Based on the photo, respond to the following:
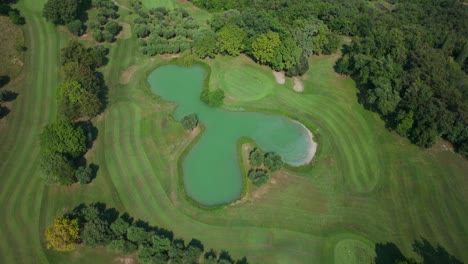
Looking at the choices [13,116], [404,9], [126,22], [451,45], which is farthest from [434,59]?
[13,116]

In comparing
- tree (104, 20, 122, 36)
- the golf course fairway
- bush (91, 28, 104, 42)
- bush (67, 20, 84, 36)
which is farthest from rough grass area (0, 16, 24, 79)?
the golf course fairway

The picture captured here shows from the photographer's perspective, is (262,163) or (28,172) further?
(262,163)

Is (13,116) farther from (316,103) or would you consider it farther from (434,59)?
(434,59)

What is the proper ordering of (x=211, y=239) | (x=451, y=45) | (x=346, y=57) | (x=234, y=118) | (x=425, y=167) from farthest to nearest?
(x=451, y=45) < (x=346, y=57) < (x=234, y=118) < (x=425, y=167) < (x=211, y=239)

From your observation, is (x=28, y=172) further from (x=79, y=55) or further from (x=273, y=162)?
(x=273, y=162)

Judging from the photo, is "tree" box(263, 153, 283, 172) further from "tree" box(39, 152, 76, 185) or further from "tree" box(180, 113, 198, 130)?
"tree" box(39, 152, 76, 185)

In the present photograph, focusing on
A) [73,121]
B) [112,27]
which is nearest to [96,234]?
[73,121]
